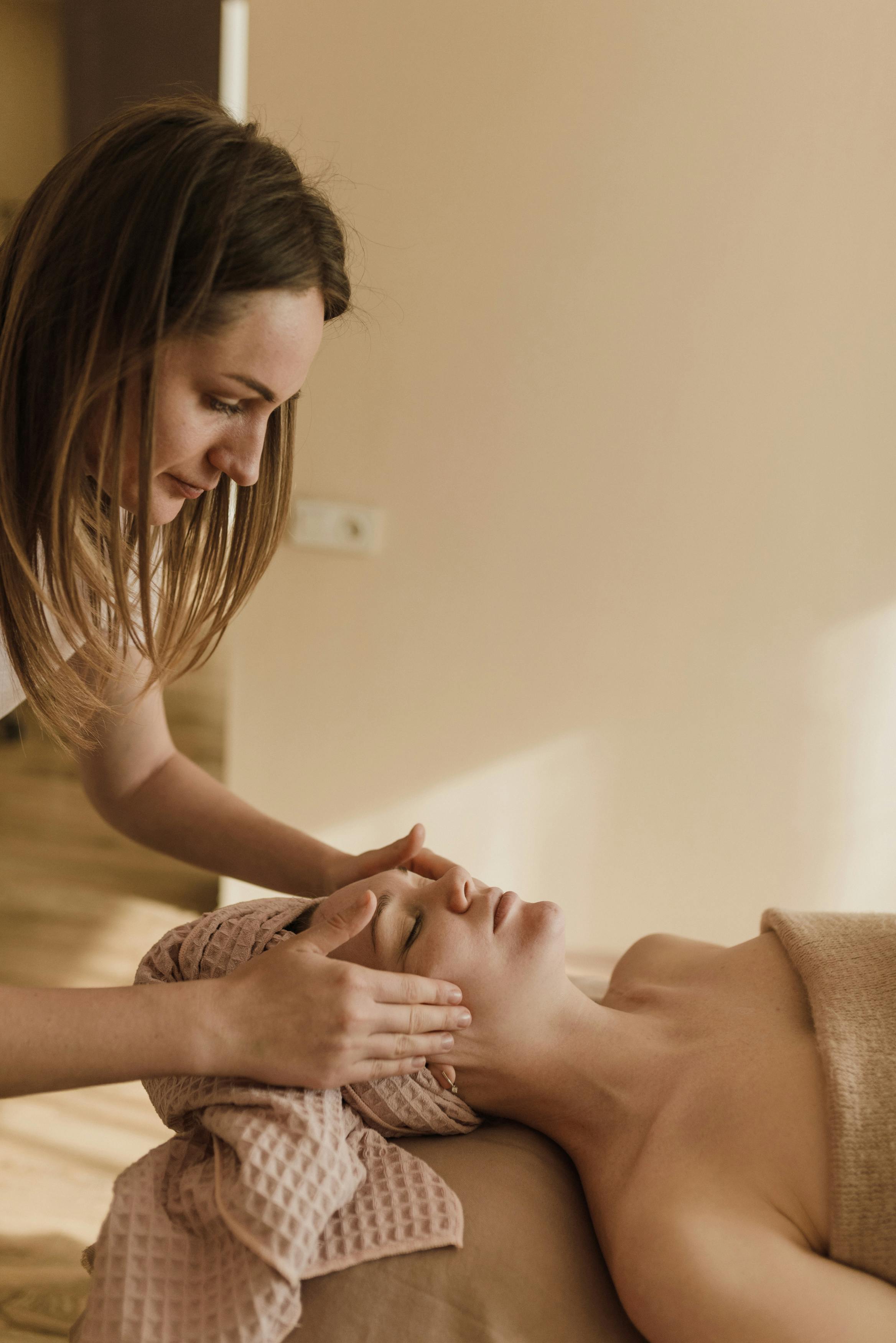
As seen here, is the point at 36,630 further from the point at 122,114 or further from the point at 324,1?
the point at 324,1

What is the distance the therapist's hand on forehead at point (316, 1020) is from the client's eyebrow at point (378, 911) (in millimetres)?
150

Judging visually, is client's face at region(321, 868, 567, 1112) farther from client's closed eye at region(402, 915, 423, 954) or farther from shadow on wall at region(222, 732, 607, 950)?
shadow on wall at region(222, 732, 607, 950)

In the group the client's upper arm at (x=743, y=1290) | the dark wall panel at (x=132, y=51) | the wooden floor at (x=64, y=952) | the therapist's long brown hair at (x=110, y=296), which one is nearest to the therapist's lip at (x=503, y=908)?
the client's upper arm at (x=743, y=1290)

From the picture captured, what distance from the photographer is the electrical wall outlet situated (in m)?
1.89

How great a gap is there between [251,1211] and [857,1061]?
59 cm

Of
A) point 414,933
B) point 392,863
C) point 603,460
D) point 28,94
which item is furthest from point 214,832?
point 28,94

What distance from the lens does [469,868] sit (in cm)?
207

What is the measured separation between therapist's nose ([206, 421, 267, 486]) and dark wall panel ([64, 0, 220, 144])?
3.18ft

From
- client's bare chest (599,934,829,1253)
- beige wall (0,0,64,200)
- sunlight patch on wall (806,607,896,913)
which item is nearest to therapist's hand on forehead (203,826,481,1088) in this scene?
client's bare chest (599,934,829,1253)

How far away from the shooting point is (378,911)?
1104 millimetres

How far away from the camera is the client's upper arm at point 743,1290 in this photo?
0.78m

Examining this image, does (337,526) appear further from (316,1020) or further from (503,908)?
(316,1020)

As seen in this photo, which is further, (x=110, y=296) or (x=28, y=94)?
(x=28, y=94)

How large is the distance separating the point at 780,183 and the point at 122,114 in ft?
3.95
